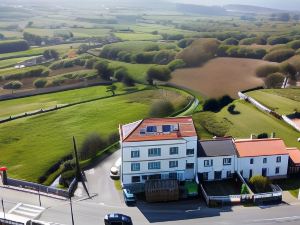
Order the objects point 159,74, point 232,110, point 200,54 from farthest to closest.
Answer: point 200,54 → point 159,74 → point 232,110

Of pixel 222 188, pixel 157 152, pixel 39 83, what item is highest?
pixel 157 152

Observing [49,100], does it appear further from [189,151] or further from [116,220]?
[116,220]

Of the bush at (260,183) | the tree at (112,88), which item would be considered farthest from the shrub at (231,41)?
the bush at (260,183)

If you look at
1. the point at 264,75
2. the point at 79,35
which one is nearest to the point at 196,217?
the point at 264,75

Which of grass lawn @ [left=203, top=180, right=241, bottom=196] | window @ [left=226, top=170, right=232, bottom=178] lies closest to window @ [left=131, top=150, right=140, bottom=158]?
grass lawn @ [left=203, top=180, right=241, bottom=196]

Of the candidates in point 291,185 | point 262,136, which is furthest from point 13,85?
point 291,185

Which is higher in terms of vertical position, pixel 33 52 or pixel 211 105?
pixel 211 105

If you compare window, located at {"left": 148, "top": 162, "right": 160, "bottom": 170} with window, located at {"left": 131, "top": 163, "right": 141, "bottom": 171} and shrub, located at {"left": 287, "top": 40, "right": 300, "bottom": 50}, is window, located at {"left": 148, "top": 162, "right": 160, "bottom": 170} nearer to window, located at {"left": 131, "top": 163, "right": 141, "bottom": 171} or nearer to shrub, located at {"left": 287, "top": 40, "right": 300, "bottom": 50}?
window, located at {"left": 131, "top": 163, "right": 141, "bottom": 171}

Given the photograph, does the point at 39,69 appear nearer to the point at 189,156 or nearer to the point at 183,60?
the point at 183,60
